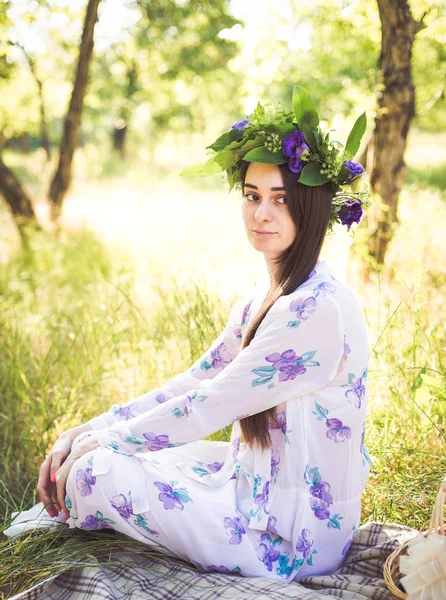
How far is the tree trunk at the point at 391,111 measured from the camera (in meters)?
4.13

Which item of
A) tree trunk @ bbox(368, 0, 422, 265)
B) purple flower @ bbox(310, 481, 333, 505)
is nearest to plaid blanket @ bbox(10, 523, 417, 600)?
purple flower @ bbox(310, 481, 333, 505)

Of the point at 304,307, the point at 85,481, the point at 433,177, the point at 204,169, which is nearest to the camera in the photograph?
the point at 304,307

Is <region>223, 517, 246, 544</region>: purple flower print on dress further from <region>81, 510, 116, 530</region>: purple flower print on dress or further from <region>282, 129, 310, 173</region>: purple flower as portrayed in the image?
<region>282, 129, 310, 173</region>: purple flower

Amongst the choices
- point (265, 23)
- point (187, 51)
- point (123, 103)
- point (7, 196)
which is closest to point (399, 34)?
point (265, 23)

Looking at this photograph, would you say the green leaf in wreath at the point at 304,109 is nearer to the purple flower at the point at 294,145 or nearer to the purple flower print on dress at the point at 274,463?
the purple flower at the point at 294,145

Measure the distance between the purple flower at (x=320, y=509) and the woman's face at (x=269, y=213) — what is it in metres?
0.74

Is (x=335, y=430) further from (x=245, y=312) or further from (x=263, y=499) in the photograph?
(x=245, y=312)

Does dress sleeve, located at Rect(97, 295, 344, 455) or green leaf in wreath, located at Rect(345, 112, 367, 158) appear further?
green leaf in wreath, located at Rect(345, 112, 367, 158)

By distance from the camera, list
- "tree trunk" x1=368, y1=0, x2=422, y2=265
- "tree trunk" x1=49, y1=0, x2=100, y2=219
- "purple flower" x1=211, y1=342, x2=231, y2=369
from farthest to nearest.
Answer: "tree trunk" x1=49, y1=0, x2=100, y2=219
"tree trunk" x1=368, y1=0, x2=422, y2=265
"purple flower" x1=211, y1=342, x2=231, y2=369

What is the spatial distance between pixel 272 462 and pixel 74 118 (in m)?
5.98

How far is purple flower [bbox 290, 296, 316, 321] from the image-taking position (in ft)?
5.93

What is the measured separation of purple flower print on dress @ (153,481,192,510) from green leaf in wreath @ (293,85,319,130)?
1.16m

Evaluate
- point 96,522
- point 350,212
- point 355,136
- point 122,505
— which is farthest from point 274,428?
point 355,136

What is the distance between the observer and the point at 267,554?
1934 mm
